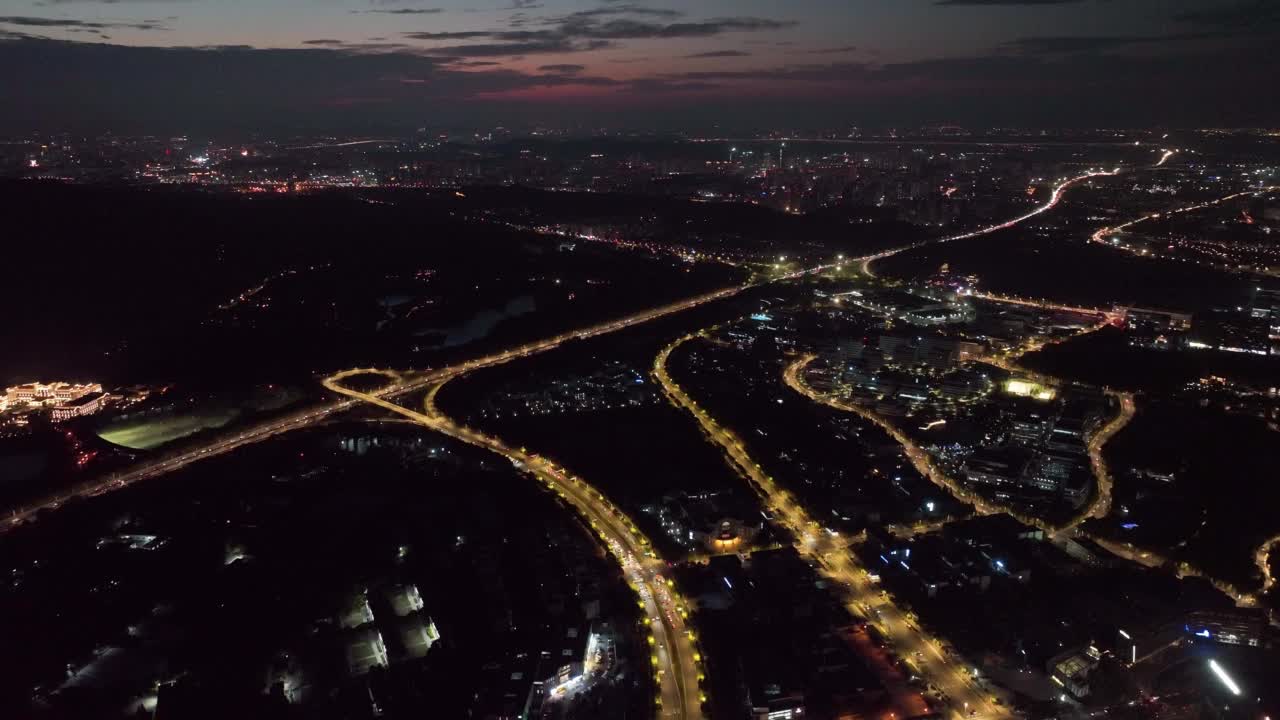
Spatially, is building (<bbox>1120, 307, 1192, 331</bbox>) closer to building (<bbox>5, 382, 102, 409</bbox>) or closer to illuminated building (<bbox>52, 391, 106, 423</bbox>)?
illuminated building (<bbox>52, 391, 106, 423</bbox>)

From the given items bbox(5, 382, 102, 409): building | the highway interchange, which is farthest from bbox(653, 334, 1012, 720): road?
bbox(5, 382, 102, 409): building

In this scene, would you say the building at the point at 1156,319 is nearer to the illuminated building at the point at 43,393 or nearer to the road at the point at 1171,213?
the road at the point at 1171,213

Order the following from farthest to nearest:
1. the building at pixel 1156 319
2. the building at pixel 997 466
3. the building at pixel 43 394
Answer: the building at pixel 1156 319 < the building at pixel 43 394 < the building at pixel 997 466

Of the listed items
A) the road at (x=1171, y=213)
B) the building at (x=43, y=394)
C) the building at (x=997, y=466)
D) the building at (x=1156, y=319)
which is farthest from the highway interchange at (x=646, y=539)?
the road at (x=1171, y=213)

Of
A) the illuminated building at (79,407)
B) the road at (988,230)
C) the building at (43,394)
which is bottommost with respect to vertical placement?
the illuminated building at (79,407)

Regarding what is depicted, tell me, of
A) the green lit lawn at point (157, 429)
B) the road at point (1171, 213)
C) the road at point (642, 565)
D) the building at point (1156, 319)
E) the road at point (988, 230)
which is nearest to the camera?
the road at point (642, 565)

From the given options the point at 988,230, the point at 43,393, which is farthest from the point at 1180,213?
the point at 43,393

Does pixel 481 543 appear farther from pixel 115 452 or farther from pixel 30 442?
pixel 30 442
